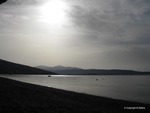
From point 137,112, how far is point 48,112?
444 inches

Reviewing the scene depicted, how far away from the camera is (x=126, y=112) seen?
2392 centimetres

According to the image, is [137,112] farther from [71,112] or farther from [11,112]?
[11,112]

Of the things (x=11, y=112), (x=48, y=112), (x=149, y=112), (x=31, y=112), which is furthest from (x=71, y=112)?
(x=149, y=112)

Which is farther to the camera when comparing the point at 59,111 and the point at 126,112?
the point at 126,112

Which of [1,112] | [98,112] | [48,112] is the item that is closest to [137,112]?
[98,112]

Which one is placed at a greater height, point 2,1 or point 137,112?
point 2,1

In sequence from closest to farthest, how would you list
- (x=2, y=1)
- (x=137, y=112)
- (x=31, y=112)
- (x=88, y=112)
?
(x=2, y=1) < (x=31, y=112) < (x=88, y=112) < (x=137, y=112)

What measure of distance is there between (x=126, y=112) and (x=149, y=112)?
2.85m

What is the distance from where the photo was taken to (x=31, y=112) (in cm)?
1636

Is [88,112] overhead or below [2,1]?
below

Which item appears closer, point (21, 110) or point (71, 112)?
point (21, 110)

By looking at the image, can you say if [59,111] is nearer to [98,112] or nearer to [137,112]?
[98,112]

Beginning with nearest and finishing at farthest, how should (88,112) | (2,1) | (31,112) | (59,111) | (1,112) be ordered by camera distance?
(2,1), (1,112), (31,112), (59,111), (88,112)

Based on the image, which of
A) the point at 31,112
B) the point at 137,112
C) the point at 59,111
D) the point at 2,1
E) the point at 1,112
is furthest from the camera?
the point at 137,112
